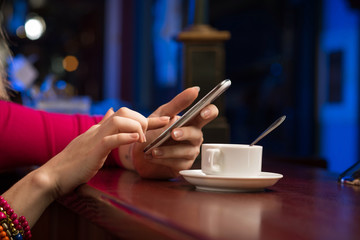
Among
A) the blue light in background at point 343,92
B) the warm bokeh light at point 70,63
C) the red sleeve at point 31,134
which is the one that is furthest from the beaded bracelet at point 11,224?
the warm bokeh light at point 70,63

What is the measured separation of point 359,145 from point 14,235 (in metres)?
3.46

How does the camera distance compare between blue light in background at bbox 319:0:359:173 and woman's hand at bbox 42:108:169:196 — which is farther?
blue light in background at bbox 319:0:359:173

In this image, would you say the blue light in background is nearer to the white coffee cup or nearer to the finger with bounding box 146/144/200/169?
the finger with bounding box 146/144/200/169

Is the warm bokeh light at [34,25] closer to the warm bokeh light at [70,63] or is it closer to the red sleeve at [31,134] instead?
the warm bokeh light at [70,63]

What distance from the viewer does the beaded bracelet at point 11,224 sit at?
0.73 m

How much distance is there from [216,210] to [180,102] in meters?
0.38

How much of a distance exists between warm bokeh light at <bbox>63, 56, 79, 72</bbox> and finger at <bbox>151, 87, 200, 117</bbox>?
848 centimetres

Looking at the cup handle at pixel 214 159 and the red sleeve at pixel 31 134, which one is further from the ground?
the cup handle at pixel 214 159

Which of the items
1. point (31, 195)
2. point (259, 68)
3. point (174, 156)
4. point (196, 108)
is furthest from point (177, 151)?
point (259, 68)

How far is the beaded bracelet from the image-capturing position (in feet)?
2.38

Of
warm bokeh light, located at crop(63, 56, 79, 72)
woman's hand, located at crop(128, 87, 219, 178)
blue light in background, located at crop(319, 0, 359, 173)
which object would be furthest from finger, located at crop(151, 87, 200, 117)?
warm bokeh light, located at crop(63, 56, 79, 72)

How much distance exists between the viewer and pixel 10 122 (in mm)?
1162

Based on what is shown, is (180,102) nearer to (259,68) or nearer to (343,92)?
(343,92)

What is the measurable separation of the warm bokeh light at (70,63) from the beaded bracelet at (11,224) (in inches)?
340
